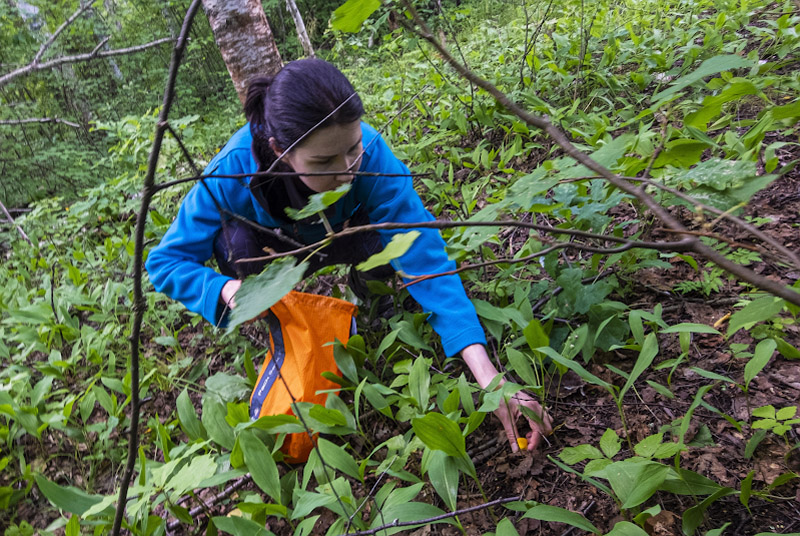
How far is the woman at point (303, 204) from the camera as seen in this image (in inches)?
64.7

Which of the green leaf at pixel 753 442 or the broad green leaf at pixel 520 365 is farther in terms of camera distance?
the broad green leaf at pixel 520 365

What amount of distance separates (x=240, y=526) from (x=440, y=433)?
64cm

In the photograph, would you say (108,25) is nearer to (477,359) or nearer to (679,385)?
(477,359)

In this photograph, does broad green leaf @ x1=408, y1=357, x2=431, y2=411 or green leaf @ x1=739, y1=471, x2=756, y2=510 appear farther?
broad green leaf @ x1=408, y1=357, x2=431, y2=411

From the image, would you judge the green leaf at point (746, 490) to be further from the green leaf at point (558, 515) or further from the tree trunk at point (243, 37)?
the tree trunk at point (243, 37)

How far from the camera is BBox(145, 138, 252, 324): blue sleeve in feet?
6.36

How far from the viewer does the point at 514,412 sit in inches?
61.5

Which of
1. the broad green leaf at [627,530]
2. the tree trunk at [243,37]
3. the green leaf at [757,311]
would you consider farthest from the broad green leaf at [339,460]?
the tree trunk at [243,37]

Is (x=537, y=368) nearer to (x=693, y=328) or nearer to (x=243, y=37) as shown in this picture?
(x=693, y=328)

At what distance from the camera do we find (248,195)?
200cm

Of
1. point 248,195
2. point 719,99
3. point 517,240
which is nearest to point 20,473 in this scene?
point 248,195

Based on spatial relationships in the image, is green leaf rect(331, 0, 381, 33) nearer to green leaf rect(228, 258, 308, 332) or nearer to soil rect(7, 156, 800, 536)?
green leaf rect(228, 258, 308, 332)

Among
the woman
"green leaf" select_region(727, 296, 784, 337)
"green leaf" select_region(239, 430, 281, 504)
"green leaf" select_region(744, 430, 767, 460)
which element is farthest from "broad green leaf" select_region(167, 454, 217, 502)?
"green leaf" select_region(744, 430, 767, 460)

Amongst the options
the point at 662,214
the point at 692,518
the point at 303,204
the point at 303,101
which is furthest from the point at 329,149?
the point at 692,518
